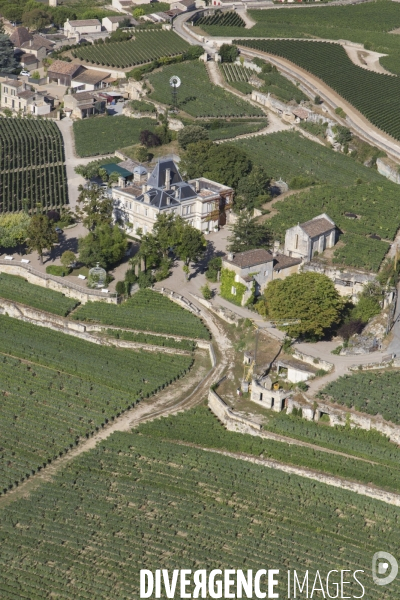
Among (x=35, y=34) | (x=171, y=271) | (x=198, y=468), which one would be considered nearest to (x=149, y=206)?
A: (x=171, y=271)

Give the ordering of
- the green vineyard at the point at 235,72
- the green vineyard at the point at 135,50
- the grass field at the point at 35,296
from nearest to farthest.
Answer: the grass field at the point at 35,296 < the green vineyard at the point at 235,72 < the green vineyard at the point at 135,50

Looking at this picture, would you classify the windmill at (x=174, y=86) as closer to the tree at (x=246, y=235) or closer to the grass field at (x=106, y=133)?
the grass field at (x=106, y=133)

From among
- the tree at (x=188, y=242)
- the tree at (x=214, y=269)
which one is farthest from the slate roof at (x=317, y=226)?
the tree at (x=188, y=242)

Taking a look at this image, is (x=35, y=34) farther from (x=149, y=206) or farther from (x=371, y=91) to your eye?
(x=149, y=206)

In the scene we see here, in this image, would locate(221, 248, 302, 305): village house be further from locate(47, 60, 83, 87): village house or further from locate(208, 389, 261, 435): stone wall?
locate(47, 60, 83, 87): village house

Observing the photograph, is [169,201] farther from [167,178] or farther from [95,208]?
[95,208]
